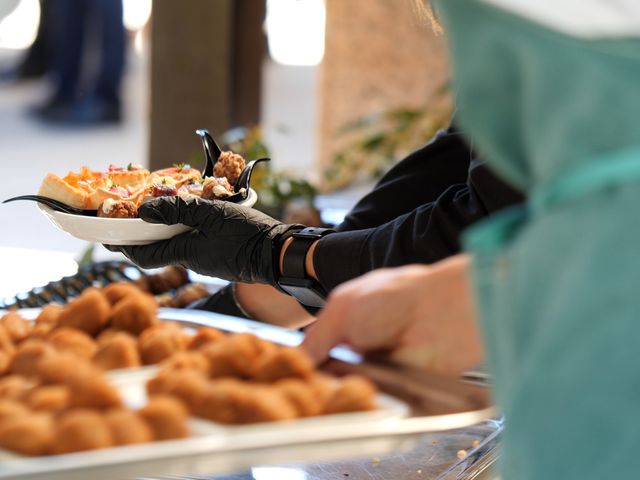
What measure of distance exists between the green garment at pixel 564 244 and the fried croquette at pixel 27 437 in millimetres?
299

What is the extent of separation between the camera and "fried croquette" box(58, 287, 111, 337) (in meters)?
0.89

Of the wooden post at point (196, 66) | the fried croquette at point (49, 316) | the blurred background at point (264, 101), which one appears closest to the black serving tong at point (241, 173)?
the fried croquette at point (49, 316)

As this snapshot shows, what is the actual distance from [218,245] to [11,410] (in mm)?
695

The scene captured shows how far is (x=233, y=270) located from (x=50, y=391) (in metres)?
0.69

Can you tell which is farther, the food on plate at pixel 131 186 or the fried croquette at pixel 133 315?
the food on plate at pixel 131 186

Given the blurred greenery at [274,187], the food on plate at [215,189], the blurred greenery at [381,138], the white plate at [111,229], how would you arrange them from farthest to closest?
the blurred greenery at [381,138] → the blurred greenery at [274,187] → the food on plate at [215,189] → the white plate at [111,229]

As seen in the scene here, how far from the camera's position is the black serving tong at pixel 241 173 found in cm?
144

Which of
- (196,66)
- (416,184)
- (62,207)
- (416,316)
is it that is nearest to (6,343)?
(416,316)

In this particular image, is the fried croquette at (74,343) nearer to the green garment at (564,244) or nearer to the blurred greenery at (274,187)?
the green garment at (564,244)

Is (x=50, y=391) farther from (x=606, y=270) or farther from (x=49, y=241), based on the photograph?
(x=49, y=241)

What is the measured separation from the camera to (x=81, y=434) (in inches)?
26.2

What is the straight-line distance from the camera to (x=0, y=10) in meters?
1.14

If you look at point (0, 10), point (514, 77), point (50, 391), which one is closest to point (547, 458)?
point (514, 77)

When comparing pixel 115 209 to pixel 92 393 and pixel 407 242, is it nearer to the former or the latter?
pixel 407 242
